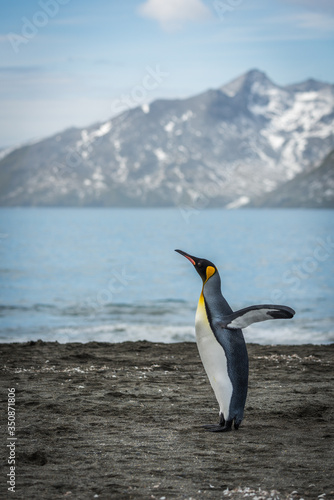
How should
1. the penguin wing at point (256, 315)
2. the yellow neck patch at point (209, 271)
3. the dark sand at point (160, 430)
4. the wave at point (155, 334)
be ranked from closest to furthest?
the dark sand at point (160, 430) < the penguin wing at point (256, 315) < the yellow neck patch at point (209, 271) < the wave at point (155, 334)

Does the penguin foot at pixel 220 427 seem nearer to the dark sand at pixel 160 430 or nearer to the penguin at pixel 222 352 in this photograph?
the penguin at pixel 222 352

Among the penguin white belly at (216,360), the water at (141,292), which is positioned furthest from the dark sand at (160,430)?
the water at (141,292)

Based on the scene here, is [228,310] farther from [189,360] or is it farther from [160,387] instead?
[189,360]

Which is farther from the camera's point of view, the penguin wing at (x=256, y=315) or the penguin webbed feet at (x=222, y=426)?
the penguin webbed feet at (x=222, y=426)

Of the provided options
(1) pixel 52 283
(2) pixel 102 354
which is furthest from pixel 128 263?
(2) pixel 102 354

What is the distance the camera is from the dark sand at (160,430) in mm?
5352

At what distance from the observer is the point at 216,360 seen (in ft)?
23.1

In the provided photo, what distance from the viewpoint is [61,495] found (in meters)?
5.10

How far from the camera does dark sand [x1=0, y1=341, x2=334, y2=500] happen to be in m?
5.35

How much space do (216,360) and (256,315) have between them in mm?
822

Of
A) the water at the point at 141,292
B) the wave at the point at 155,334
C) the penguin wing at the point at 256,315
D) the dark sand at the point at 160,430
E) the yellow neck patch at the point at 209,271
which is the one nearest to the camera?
the dark sand at the point at 160,430

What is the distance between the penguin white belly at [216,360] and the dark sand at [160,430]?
41 cm

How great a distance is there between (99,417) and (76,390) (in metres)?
1.39

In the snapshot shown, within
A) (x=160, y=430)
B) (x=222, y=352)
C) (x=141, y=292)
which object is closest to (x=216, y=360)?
(x=222, y=352)
